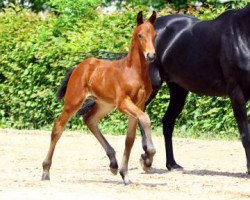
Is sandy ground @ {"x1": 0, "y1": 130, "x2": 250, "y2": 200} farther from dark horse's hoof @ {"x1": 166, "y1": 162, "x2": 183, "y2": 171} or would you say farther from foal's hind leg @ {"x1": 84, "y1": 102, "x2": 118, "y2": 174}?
foal's hind leg @ {"x1": 84, "y1": 102, "x2": 118, "y2": 174}

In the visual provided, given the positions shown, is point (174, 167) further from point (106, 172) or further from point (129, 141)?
point (129, 141)

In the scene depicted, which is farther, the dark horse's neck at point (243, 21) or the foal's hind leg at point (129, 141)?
the dark horse's neck at point (243, 21)

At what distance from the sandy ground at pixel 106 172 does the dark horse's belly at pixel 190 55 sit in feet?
3.42

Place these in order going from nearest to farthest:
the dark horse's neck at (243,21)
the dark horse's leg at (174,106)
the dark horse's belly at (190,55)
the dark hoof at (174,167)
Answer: the dark horse's neck at (243,21), the dark horse's belly at (190,55), the dark hoof at (174,167), the dark horse's leg at (174,106)

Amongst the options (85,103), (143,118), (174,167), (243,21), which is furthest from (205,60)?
(143,118)

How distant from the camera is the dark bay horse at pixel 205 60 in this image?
10.6 metres

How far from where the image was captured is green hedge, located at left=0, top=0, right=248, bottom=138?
1536 cm

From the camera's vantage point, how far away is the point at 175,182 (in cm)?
992

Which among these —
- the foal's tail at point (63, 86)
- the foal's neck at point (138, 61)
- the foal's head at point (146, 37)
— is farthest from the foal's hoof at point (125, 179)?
the foal's tail at point (63, 86)

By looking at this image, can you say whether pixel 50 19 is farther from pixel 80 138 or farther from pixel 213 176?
pixel 213 176

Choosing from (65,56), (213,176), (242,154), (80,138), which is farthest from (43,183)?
(65,56)

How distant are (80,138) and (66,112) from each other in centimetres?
555

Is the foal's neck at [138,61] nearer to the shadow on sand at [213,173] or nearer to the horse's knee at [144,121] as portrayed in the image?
the horse's knee at [144,121]

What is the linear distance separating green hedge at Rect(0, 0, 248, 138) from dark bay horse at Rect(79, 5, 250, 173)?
333cm
